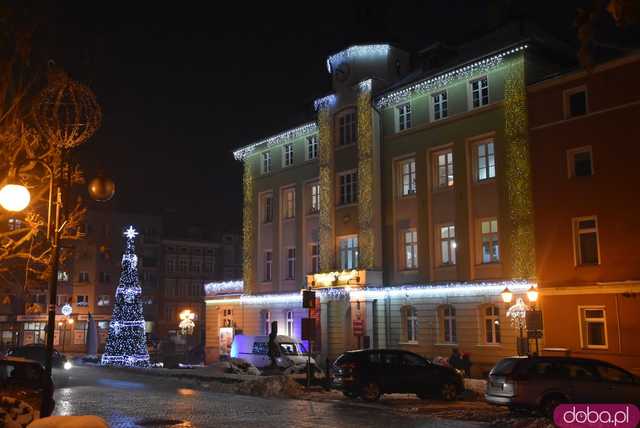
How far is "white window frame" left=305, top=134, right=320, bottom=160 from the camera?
4215 centimetres

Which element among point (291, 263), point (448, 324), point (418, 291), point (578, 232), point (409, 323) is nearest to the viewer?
point (578, 232)

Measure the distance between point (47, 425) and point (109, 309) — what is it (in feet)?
250

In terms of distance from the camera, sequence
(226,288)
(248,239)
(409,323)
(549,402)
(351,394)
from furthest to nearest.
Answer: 1. (226,288)
2. (248,239)
3. (409,323)
4. (351,394)
5. (549,402)

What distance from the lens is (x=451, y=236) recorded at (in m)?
33.7

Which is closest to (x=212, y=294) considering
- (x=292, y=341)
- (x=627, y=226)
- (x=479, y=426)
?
(x=292, y=341)

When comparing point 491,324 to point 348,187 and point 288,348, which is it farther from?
point 348,187

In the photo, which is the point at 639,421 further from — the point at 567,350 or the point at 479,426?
the point at 567,350

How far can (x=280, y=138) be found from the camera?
44875 mm

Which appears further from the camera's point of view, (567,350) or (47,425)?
(567,350)

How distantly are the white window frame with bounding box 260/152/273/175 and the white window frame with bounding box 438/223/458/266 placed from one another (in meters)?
15.4

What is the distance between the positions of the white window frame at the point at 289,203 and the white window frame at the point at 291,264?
2057 millimetres

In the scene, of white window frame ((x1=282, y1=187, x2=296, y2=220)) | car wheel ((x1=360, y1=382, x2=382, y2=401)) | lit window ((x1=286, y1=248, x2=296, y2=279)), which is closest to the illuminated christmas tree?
lit window ((x1=286, y1=248, x2=296, y2=279))

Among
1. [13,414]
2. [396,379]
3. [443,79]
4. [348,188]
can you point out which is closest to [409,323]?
[348,188]

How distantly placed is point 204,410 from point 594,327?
16.1 meters
